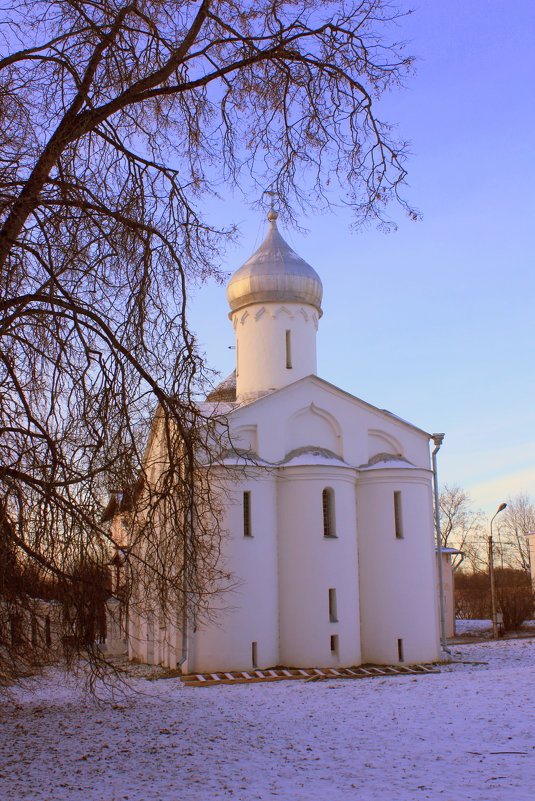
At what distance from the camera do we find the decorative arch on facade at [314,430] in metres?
19.5

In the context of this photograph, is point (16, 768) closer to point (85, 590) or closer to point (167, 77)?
point (85, 590)

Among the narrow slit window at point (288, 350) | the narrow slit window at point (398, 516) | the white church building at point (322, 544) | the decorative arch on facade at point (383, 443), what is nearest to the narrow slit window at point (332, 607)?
the white church building at point (322, 544)

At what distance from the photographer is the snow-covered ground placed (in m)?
6.86

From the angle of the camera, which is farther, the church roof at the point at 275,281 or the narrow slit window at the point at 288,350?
the church roof at the point at 275,281

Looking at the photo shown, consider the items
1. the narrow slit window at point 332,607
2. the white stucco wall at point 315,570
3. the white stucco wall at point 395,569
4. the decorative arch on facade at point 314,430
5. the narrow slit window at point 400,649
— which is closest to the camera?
the white stucco wall at point 315,570

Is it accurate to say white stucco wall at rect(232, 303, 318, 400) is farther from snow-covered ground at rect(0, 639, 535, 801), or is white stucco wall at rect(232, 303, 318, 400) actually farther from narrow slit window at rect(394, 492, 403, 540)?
snow-covered ground at rect(0, 639, 535, 801)

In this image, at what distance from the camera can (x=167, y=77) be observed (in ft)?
23.3

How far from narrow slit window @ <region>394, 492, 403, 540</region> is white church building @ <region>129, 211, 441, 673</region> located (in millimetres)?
27

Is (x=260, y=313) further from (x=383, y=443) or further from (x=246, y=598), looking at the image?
(x=246, y=598)

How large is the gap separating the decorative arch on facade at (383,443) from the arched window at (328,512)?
2241mm

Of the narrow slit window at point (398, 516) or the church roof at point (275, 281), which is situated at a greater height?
the church roof at point (275, 281)

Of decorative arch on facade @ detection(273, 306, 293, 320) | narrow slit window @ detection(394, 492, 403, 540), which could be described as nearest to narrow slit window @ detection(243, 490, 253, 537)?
narrow slit window @ detection(394, 492, 403, 540)

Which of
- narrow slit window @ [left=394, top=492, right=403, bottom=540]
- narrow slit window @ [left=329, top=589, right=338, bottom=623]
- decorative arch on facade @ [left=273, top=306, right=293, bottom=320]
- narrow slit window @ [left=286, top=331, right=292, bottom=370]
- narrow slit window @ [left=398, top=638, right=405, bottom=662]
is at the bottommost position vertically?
narrow slit window @ [left=398, top=638, right=405, bottom=662]

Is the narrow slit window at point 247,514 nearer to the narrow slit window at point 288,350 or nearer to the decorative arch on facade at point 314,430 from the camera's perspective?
the decorative arch on facade at point 314,430
